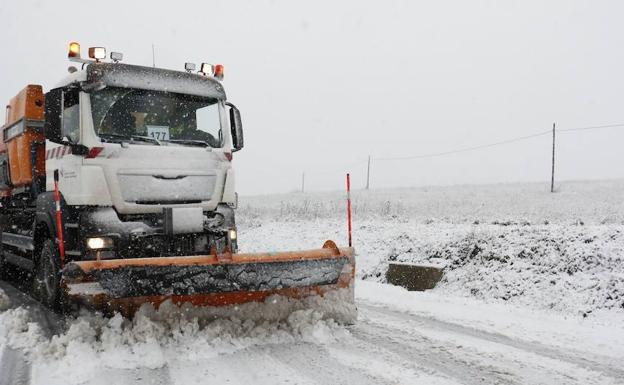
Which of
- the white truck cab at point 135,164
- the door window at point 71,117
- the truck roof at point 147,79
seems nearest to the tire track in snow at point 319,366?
the white truck cab at point 135,164

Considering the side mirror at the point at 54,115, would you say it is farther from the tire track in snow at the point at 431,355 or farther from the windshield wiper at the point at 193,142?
the tire track in snow at the point at 431,355

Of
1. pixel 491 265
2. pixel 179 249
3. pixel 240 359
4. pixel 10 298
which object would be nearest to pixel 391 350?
pixel 240 359

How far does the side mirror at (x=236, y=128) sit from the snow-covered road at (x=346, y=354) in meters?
2.42

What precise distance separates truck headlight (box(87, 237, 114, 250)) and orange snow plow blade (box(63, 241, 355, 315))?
→ 1.89 feet

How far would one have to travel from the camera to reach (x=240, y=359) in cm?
414

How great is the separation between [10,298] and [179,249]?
129 inches

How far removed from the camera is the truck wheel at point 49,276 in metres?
5.38

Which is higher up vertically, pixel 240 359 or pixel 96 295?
pixel 96 295

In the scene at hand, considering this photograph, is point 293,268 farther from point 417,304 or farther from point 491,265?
point 491,265

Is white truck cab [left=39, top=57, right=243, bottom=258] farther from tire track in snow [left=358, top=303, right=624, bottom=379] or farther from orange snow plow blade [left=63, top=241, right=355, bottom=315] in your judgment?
tire track in snow [left=358, top=303, right=624, bottom=379]

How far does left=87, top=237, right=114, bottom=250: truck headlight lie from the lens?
4.86m

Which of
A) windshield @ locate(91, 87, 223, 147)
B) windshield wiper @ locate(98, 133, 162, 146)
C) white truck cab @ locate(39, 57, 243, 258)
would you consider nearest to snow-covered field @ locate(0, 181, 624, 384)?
white truck cab @ locate(39, 57, 243, 258)

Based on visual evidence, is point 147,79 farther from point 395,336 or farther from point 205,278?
point 395,336

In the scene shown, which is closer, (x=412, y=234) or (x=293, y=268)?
(x=293, y=268)
